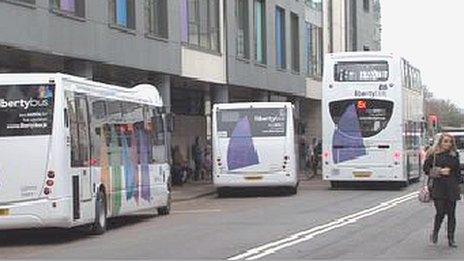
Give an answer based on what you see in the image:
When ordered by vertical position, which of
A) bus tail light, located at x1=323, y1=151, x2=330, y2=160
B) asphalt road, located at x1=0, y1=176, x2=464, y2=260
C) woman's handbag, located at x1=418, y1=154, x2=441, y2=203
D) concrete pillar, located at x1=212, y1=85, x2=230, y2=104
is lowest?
asphalt road, located at x1=0, y1=176, x2=464, y2=260

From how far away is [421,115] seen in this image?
40125 millimetres

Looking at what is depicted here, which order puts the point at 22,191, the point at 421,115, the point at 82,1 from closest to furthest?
the point at 22,191 → the point at 82,1 → the point at 421,115

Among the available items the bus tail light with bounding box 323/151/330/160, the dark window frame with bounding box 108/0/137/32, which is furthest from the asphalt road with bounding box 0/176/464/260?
the dark window frame with bounding box 108/0/137/32

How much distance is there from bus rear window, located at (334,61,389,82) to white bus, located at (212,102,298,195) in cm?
305

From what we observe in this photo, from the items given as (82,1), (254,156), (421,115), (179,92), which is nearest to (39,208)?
(82,1)

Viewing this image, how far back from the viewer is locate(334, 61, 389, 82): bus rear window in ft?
107

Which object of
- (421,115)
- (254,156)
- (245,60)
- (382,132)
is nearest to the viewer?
(254,156)

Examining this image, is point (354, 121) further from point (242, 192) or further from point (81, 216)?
point (81, 216)

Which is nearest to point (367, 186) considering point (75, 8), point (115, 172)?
point (75, 8)

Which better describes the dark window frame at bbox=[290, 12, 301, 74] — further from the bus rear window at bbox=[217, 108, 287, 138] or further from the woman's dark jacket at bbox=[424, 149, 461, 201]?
the woman's dark jacket at bbox=[424, 149, 461, 201]

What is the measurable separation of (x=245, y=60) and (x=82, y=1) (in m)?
17.1

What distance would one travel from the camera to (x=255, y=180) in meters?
30.5

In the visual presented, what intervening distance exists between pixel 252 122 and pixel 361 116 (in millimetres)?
4407

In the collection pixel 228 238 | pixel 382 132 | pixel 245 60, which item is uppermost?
pixel 245 60
